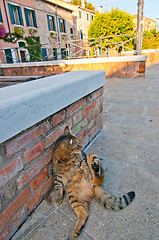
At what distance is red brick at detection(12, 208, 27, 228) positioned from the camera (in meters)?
1.16

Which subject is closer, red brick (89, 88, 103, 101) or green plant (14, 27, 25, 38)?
red brick (89, 88, 103, 101)

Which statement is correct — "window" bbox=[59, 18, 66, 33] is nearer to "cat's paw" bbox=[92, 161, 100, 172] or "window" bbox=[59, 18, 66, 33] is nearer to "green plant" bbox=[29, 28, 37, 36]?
"green plant" bbox=[29, 28, 37, 36]

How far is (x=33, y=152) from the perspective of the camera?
1.26 metres

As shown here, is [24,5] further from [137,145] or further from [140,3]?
[137,145]

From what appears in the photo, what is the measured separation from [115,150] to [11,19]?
1746 centimetres

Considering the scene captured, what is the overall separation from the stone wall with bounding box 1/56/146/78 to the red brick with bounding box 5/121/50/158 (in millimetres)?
6293

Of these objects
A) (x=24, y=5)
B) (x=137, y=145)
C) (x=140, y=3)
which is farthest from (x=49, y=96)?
(x=24, y=5)

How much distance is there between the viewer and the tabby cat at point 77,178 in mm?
1342

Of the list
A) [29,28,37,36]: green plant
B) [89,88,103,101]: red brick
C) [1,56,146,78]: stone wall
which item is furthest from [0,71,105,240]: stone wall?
[29,28,37,36]: green plant

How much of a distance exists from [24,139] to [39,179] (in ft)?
1.43

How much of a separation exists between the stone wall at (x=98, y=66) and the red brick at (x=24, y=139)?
6.29 meters

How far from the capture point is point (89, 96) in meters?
2.10

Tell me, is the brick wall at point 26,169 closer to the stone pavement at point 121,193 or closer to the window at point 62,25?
the stone pavement at point 121,193

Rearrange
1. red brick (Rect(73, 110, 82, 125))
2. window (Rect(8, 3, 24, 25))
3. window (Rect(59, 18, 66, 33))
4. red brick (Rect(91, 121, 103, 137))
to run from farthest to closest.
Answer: window (Rect(59, 18, 66, 33)), window (Rect(8, 3, 24, 25)), red brick (Rect(91, 121, 103, 137)), red brick (Rect(73, 110, 82, 125))
